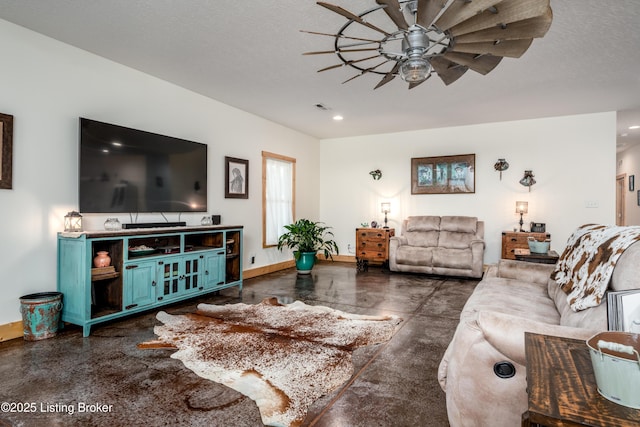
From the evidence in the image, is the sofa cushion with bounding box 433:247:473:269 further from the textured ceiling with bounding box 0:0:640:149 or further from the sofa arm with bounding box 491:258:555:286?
the sofa arm with bounding box 491:258:555:286

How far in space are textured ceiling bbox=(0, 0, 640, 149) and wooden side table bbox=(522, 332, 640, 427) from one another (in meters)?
2.65

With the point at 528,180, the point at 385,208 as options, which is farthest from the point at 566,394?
the point at 385,208

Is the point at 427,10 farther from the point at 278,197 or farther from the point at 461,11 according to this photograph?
the point at 278,197

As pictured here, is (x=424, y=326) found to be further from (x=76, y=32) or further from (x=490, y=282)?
(x=76, y=32)

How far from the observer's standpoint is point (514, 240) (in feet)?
18.7

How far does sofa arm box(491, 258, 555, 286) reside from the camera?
2.98 meters

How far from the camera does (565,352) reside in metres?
1.01

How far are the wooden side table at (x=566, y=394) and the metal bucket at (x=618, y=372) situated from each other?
17mm

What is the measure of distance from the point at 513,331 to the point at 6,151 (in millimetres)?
3852

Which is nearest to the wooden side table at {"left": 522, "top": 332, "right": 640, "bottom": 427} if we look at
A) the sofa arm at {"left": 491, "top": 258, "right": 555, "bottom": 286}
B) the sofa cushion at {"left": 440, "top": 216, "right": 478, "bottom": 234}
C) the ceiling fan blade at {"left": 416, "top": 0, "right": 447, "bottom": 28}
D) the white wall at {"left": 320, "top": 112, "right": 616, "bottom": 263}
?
the ceiling fan blade at {"left": 416, "top": 0, "right": 447, "bottom": 28}

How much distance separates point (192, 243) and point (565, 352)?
14.1 feet

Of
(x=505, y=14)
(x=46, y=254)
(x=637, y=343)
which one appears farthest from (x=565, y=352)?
(x=46, y=254)

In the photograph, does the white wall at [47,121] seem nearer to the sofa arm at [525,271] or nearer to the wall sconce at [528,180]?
the sofa arm at [525,271]

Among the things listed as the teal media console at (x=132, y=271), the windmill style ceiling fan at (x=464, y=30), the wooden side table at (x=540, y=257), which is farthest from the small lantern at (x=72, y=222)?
the wooden side table at (x=540, y=257)
